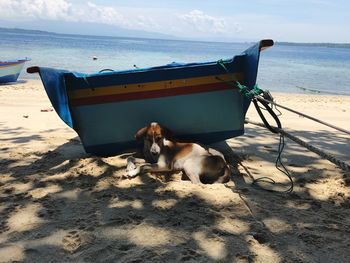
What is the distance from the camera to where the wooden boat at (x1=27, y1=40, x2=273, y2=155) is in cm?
531

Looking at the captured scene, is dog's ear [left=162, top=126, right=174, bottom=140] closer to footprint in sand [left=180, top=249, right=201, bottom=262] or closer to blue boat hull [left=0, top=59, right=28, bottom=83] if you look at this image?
footprint in sand [left=180, top=249, right=201, bottom=262]

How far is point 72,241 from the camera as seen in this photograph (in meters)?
3.34

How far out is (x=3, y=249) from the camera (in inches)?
126

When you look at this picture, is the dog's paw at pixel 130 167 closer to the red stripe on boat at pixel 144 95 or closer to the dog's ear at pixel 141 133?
the dog's ear at pixel 141 133

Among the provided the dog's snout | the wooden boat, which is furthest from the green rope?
the dog's snout

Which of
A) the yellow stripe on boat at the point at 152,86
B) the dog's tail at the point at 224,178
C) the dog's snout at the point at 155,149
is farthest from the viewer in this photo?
the yellow stripe on boat at the point at 152,86

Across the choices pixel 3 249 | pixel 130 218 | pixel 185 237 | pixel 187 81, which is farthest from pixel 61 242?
pixel 187 81

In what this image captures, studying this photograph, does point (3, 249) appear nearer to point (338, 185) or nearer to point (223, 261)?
point (223, 261)

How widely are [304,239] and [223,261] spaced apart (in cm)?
→ 84

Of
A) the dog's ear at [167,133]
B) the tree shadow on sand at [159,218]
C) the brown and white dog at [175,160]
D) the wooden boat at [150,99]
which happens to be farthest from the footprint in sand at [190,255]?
the wooden boat at [150,99]

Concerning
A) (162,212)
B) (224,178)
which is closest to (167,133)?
(224,178)

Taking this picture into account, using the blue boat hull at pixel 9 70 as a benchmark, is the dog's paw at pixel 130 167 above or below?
above

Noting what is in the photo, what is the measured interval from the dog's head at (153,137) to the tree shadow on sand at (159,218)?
0.31 metres

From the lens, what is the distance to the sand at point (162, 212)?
3.22 metres
